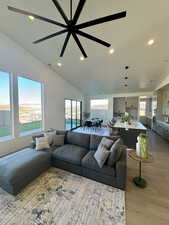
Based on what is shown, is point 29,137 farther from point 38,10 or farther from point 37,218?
point 38,10

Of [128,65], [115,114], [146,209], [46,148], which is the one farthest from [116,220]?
[115,114]

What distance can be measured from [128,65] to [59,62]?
10.5 ft

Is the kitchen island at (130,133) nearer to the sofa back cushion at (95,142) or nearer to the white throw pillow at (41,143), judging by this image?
the sofa back cushion at (95,142)

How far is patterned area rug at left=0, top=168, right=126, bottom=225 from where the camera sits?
1485 millimetres

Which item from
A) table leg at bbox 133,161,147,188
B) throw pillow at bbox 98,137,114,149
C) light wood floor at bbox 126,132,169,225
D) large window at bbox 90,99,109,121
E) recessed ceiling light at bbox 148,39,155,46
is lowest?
light wood floor at bbox 126,132,169,225

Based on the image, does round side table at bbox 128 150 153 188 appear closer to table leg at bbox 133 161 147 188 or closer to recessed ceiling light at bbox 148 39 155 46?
table leg at bbox 133 161 147 188

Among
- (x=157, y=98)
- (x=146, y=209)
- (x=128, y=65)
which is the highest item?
(x=128, y=65)

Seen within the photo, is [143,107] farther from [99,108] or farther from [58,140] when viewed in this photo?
[58,140]

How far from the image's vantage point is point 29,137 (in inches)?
172

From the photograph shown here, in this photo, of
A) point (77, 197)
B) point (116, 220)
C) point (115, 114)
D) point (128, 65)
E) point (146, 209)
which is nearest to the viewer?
point (116, 220)

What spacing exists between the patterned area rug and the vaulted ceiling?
154 inches

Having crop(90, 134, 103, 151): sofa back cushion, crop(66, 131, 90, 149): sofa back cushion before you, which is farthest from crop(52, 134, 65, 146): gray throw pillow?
crop(90, 134, 103, 151): sofa back cushion

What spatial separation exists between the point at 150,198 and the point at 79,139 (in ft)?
6.55

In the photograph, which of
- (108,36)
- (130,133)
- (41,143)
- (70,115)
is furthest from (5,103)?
(130,133)
